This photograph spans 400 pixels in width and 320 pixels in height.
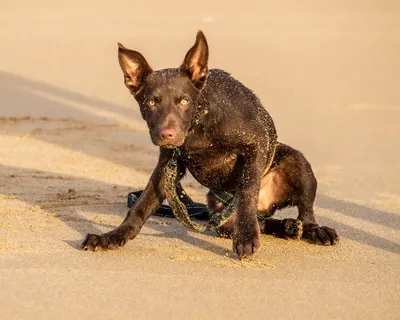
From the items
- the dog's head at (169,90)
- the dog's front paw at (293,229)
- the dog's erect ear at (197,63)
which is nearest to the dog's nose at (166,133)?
the dog's head at (169,90)

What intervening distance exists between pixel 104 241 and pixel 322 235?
4.95ft

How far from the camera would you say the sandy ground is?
511 cm

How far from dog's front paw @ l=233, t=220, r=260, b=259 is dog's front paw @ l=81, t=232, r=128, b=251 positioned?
76 centimetres

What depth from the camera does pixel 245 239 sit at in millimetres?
6008

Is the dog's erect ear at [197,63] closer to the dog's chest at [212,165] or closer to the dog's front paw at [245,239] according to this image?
the dog's chest at [212,165]

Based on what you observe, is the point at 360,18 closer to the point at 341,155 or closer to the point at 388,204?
the point at 341,155

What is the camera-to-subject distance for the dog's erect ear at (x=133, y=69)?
624 centimetres

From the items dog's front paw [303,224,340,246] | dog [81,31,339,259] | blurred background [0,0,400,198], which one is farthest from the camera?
blurred background [0,0,400,198]

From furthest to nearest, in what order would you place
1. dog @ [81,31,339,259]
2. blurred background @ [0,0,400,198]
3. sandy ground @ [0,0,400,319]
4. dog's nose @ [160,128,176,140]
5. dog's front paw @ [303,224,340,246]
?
blurred background @ [0,0,400,198] → dog's front paw @ [303,224,340,246] → dog @ [81,31,339,259] → dog's nose @ [160,128,176,140] → sandy ground @ [0,0,400,319]

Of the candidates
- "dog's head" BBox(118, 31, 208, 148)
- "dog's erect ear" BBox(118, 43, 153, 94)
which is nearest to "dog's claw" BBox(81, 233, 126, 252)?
"dog's head" BBox(118, 31, 208, 148)

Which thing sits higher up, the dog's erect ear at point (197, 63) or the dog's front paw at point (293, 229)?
the dog's erect ear at point (197, 63)

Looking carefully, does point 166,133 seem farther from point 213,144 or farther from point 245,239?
point 245,239

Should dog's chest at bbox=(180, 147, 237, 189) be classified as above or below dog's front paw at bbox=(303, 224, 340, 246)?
above

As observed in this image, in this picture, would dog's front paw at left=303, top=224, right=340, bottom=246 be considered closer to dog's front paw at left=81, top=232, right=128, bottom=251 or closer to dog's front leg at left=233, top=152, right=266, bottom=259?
dog's front leg at left=233, top=152, right=266, bottom=259
